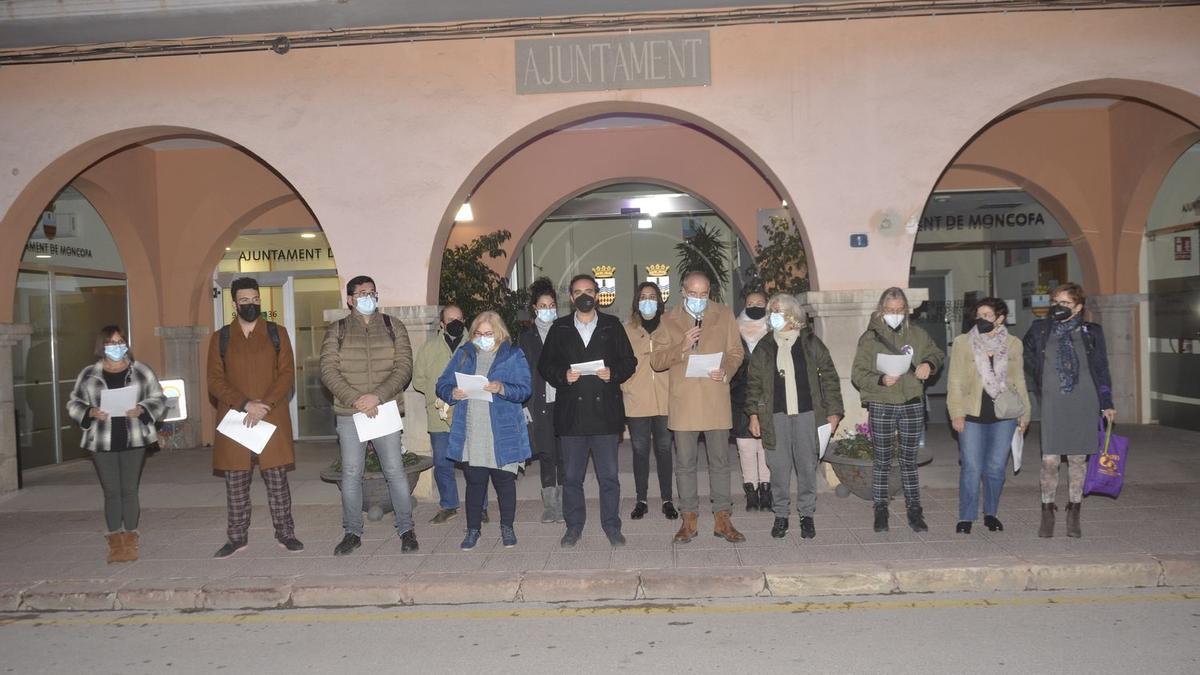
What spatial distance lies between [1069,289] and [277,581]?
19.6 feet

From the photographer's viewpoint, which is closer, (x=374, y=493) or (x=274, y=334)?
(x=274, y=334)

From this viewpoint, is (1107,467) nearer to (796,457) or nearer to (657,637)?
(796,457)

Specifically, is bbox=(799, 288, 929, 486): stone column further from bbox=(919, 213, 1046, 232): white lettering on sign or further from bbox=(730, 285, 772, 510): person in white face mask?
bbox=(919, 213, 1046, 232): white lettering on sign

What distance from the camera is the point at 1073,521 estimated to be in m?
6.54

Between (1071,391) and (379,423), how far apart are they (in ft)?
16.7

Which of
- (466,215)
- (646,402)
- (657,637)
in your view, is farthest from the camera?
(466,215)

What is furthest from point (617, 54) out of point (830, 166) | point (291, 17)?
point (291, 17)

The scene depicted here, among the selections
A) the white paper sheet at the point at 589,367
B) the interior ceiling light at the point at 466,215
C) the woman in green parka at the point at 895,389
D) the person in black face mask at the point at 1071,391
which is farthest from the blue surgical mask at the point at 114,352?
the person in black face mask at the point at 1071,391

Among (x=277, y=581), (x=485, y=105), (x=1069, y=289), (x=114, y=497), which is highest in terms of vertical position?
(x=485, y=105)

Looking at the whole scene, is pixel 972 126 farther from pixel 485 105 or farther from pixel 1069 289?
pixel 485 105

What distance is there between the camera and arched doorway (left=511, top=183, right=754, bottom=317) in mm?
14984

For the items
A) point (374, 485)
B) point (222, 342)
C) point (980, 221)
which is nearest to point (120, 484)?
point (222, 342)

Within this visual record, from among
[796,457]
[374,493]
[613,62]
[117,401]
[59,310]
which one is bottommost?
[374,493]

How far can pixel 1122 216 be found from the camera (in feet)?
40.1
